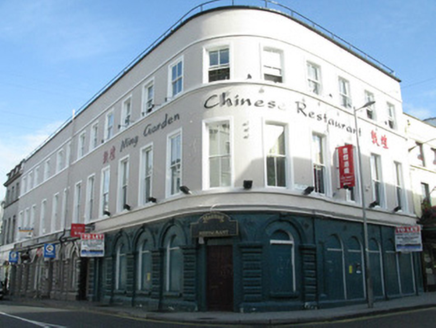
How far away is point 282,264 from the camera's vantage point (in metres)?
16.7

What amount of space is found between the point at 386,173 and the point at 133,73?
48.3 ft

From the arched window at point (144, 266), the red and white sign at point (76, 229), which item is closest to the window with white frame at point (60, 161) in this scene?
the red and white sign at point (76, 229)

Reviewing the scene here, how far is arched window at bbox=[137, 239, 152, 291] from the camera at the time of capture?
803 inches

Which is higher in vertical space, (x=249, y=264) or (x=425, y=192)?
(x=425, y=192)

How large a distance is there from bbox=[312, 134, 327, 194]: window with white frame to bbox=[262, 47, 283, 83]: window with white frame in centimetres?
317

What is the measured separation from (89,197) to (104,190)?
2335mm

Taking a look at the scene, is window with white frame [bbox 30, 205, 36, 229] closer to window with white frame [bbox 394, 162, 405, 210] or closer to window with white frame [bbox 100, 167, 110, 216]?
window with white frame [bbox 100, 167, 110, 216]

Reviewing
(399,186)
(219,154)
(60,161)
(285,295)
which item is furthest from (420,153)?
(60,161)

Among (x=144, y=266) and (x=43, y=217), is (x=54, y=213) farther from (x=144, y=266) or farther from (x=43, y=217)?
(x=144, y=266)

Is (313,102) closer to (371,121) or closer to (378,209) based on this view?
(371,121)

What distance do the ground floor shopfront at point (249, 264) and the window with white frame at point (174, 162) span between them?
1.57 meters

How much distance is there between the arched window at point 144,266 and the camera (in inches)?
803

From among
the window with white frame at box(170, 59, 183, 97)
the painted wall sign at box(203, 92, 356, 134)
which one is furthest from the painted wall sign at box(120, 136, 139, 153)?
the painted wall sign at box(203, 92, 356, 134)

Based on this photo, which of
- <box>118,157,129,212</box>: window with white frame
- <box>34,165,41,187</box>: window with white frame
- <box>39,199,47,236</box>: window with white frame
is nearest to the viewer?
<box>118,157,129,212</box>: window with white frame
